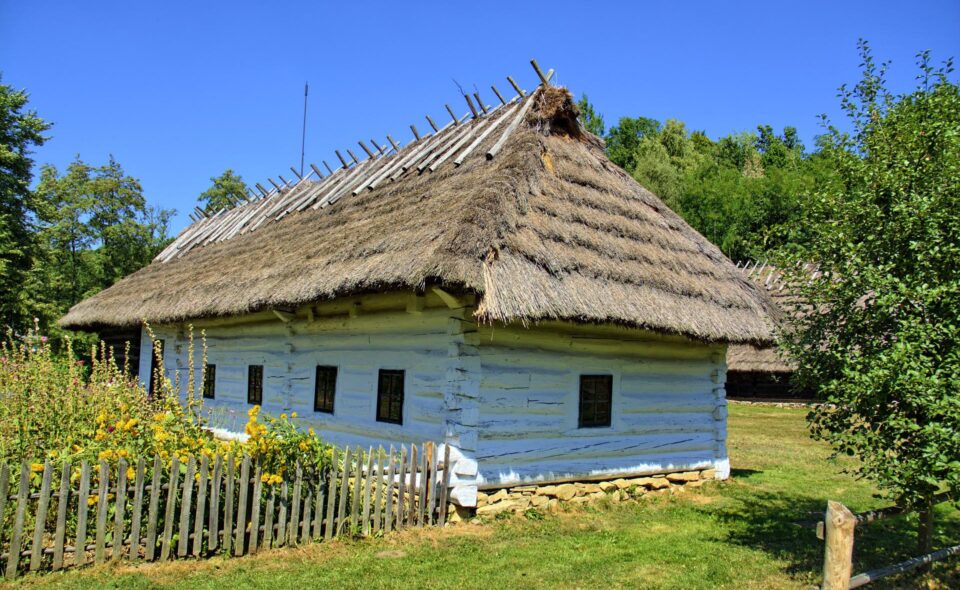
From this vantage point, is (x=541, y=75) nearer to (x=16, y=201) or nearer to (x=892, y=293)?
(x=892, y=293)

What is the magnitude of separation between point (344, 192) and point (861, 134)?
31.1ft

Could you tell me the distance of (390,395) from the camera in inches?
355

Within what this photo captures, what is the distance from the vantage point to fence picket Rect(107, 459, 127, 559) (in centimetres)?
555

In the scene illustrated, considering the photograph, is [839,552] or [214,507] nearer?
[839,552]

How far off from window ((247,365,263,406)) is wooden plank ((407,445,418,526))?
5432 millimetres

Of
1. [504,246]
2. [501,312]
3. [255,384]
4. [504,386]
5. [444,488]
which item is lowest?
[444,488]

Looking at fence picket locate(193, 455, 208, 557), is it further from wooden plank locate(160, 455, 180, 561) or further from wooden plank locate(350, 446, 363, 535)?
wooden plank locate(350, 446, 363, 535)

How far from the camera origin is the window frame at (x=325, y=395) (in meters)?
9.97

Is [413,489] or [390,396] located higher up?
[390,396]

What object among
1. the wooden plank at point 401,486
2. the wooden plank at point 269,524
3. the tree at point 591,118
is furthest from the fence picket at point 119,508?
the tree at point 591,118

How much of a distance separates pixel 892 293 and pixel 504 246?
395 centimetres

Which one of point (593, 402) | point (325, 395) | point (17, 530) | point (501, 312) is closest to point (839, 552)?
point (501, 312)

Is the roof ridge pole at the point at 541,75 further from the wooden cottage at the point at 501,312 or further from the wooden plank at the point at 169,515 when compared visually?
the wooden plank at the point at 169,515

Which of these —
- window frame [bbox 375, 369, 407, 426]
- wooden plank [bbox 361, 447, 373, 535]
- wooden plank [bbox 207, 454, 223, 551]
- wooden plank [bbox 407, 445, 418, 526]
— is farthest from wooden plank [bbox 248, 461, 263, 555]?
window frame [bbox 375, 369, 407, 426]
